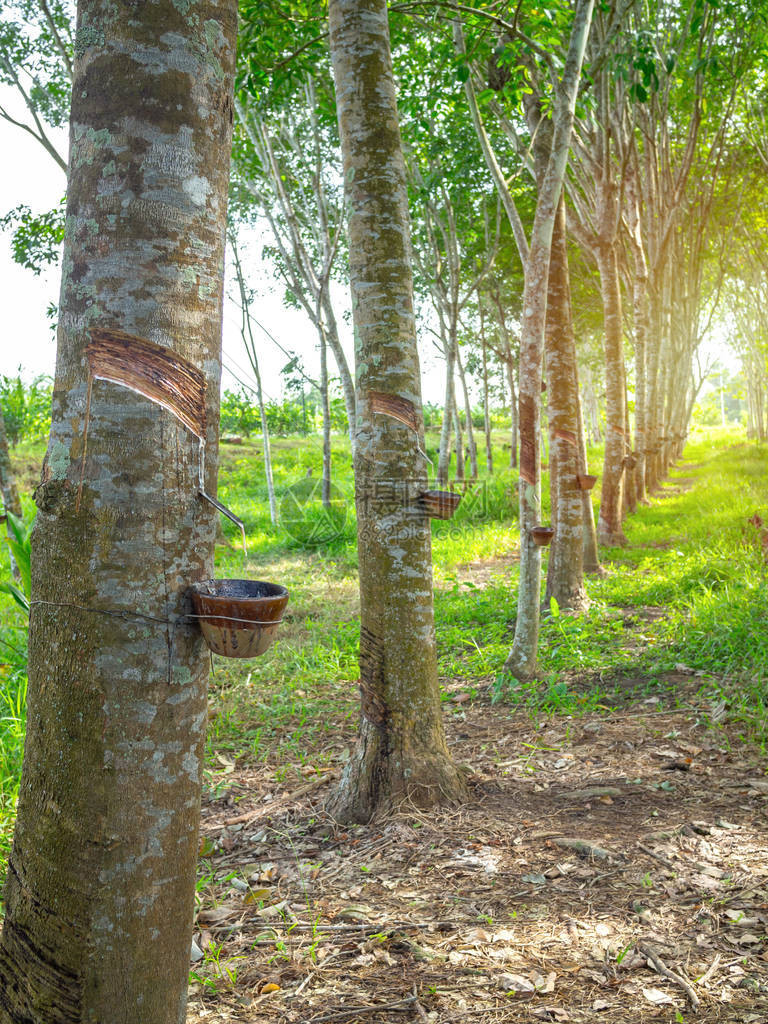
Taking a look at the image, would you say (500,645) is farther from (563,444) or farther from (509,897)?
(509,897)

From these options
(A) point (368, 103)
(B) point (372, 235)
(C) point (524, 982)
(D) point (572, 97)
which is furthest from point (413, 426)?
(D) point (572, 97)

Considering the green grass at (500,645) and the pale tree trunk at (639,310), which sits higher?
the pale tree trunk at (639,310)

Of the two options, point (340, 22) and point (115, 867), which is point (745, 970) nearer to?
point (115, 867)

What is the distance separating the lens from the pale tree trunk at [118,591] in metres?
1.42

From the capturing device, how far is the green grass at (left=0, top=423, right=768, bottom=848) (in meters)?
4.10

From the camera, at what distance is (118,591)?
1.44m

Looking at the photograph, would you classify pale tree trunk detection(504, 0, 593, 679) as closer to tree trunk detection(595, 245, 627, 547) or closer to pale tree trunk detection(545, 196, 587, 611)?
pale tree trunk detection(545, 196, 587, 611)

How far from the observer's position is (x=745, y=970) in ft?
6.66

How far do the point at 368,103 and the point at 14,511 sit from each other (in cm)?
559

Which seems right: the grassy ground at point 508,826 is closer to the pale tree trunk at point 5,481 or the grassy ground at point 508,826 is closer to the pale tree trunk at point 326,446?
the pale tree trunk at point 5,481

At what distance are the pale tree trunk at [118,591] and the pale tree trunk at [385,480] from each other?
1.60 meters

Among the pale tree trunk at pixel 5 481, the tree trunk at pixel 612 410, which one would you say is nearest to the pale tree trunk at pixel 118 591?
the pale tree trunk at pixel 5 481

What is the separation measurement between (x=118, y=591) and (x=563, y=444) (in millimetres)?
5510

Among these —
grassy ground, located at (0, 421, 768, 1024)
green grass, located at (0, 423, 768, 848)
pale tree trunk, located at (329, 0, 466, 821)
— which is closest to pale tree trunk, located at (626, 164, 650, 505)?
green grass, located at (0, 423, 768, 848)
